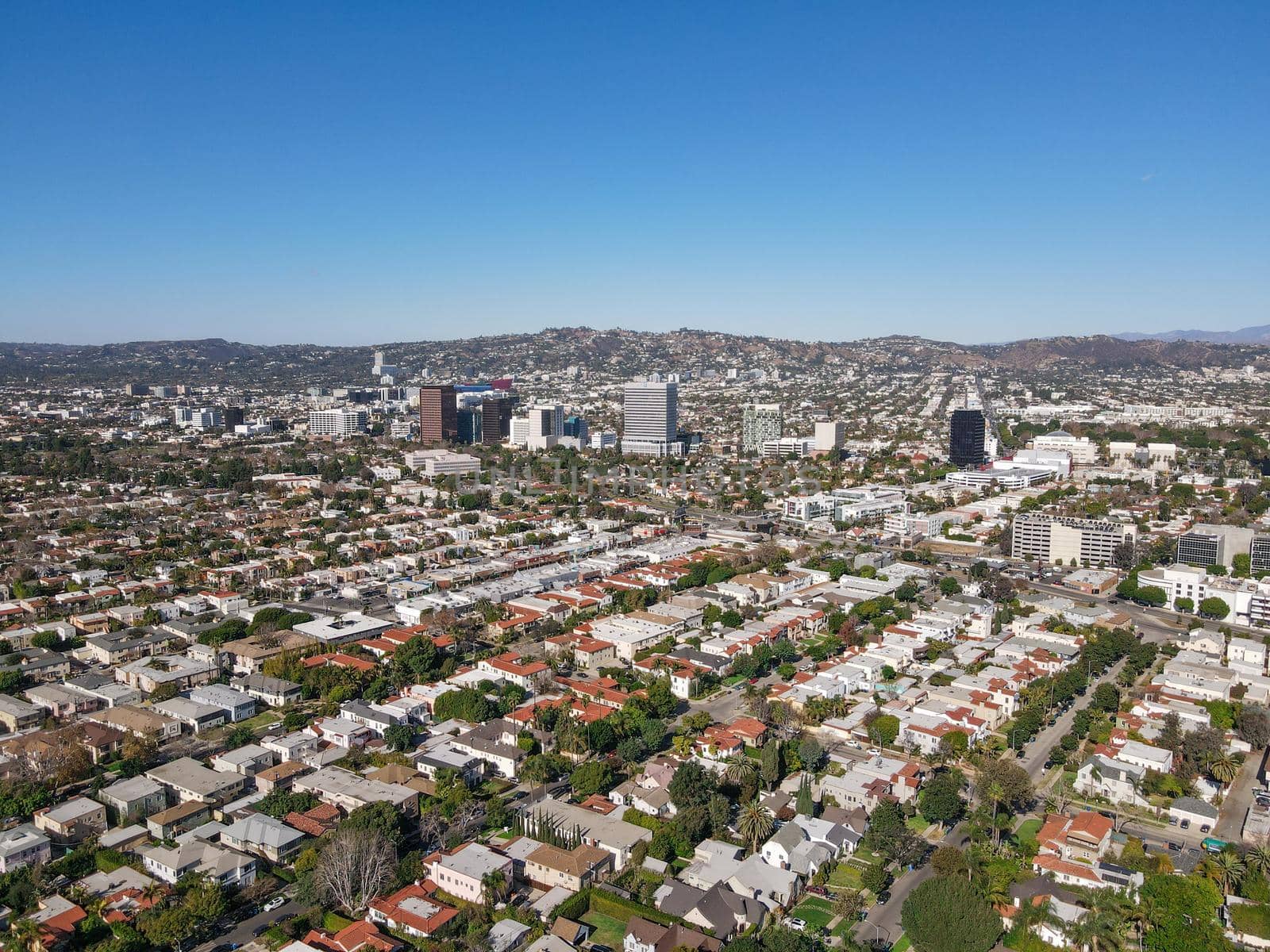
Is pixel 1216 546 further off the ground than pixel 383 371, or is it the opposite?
pixel 383 371

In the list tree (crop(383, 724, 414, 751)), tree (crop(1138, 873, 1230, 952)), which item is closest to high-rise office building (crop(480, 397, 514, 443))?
tree (crop(383, 724, 414, 751))

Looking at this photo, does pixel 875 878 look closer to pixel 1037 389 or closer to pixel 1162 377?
pixel 1037 389

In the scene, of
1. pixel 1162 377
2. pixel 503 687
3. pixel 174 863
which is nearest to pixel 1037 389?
pixel 1162 377

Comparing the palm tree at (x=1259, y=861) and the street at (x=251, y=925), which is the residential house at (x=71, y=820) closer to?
the street at (x=251, y=925)

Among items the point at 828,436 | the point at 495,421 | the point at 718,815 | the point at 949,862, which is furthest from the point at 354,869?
the point at 495,421

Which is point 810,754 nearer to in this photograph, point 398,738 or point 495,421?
point 398,738
